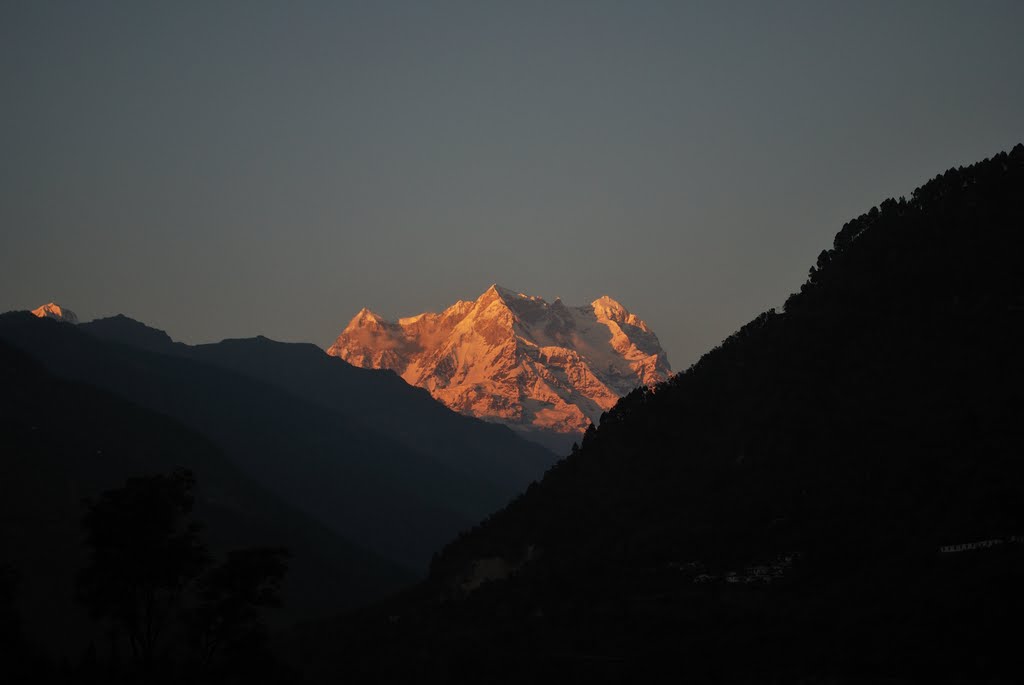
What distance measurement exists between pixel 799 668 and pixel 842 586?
63.9ft

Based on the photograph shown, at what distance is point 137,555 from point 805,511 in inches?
3082

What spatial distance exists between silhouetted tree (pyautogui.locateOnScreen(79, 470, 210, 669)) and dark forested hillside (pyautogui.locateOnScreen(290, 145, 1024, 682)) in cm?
4443

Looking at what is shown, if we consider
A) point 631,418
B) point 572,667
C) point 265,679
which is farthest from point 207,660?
point 631,418

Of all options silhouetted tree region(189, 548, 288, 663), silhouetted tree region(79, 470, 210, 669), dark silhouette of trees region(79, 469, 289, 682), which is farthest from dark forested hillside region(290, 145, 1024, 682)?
silhouetted tree region(79, 470, 210, 669)

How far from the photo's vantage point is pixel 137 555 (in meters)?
87.6

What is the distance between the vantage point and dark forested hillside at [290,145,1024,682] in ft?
374

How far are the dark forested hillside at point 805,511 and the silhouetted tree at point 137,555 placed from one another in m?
44.4

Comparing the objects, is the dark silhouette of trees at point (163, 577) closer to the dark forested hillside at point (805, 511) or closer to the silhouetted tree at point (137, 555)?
the silhouetted tree at point (137, 555)

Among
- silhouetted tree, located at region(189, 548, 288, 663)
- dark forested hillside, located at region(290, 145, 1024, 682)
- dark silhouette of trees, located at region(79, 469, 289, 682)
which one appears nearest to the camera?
dark silhouette of trees, located at region(79, 469, 289, 682)

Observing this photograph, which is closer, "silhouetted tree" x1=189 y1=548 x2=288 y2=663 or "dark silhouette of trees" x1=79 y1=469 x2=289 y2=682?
"dark silhouette of trees" x1=79 y1=469 x2=289 y2=682

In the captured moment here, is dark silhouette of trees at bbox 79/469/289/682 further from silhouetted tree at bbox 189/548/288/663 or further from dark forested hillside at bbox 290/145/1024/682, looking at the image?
dark forested hillside at bbox 290/145/1024/682

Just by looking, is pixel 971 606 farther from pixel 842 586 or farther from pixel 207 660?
pixel 207 660

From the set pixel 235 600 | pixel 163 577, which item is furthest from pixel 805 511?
pixel 163 577

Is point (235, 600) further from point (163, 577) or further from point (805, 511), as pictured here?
point (805, 511)
